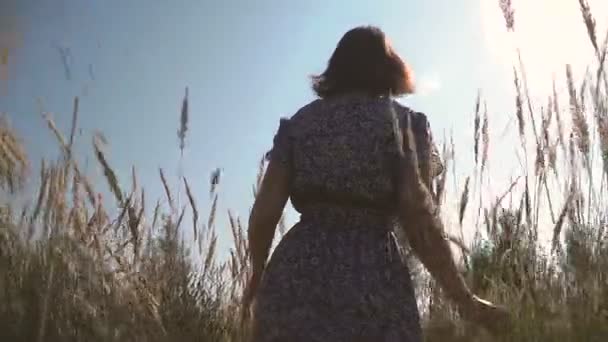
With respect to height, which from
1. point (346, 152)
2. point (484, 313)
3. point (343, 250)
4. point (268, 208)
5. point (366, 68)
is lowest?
point (484, 313)

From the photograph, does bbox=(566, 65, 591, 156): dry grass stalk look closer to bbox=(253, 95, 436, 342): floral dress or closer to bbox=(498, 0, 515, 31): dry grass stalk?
bbox=(498, 0, 515, 31): dry grass stalk

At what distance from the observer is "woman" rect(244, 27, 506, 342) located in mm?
2125

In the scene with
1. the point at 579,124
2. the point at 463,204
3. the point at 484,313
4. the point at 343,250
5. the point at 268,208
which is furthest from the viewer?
the point at 463,204

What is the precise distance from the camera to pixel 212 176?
3574 millimetres

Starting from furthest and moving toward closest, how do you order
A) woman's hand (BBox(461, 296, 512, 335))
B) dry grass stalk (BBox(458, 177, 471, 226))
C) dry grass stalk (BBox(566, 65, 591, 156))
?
dry grass stalk (BBox(458, 177, 471, 226)) → dry grass stalk (BBox(566, 65, 591, 156)) → woman's hand (BBox(461, 296, 512, 335))

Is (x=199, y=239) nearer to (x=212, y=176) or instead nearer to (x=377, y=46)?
(x=212, y=176)

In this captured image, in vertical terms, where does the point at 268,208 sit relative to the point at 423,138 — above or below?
Result: below

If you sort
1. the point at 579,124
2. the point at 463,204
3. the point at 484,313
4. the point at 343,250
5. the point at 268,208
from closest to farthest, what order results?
1. the point at 484,313
2. the point at 343,250
3. the point at 268,208
4. the point at 579,124
5. the point at 463,204

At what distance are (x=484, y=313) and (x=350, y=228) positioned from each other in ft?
1.36

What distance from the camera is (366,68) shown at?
239cm

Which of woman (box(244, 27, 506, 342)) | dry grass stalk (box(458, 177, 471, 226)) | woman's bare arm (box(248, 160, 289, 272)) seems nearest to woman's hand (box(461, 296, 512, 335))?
woman (box(244, 27, 506, 342))

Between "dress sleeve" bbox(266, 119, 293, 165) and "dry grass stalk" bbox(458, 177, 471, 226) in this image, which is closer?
"dress sleeve" bbox(266, 119, 293, 165)

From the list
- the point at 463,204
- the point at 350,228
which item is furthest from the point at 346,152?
the point at 463,204

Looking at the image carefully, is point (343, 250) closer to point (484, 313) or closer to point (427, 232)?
point (427, 232)
